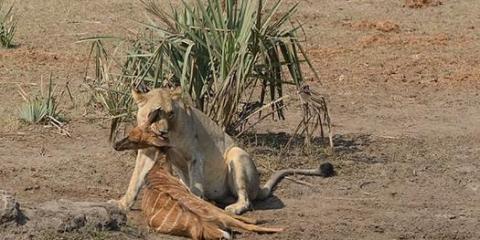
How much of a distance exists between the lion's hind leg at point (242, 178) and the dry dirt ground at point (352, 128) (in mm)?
189

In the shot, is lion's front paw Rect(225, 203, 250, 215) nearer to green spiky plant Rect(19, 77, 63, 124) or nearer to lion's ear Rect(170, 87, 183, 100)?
lion's ear Rect(170, 87, 183, 100)

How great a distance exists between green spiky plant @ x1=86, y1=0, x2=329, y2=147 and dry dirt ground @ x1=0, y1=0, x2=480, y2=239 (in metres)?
0.56

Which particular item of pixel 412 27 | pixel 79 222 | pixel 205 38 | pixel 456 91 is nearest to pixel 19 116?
pixel 205 38

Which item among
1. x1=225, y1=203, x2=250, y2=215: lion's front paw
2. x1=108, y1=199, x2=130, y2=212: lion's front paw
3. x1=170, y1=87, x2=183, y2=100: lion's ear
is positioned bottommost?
x1=225, y1=203, x2=250, y2=215: lion's front paw

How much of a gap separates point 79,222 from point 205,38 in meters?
2.88

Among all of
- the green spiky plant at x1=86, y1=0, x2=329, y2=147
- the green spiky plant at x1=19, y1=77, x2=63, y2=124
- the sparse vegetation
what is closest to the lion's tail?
the green spiky plant at x1=86, y1=0, x2=329, y2=147

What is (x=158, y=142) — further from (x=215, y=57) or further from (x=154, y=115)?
(x=215, y=57)

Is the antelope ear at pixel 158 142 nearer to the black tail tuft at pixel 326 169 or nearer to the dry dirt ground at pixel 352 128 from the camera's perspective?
the dry dirt ground at pixel 352 128

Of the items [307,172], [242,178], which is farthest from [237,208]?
[307,172]

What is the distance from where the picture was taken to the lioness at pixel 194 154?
866 centimetres

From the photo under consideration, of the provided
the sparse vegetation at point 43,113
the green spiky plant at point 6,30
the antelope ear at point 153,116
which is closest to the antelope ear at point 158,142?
the antelope ear at point 153,116

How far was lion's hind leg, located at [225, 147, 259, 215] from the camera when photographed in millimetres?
8931

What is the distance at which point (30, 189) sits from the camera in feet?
30.2

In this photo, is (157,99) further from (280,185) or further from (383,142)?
(383,142)
